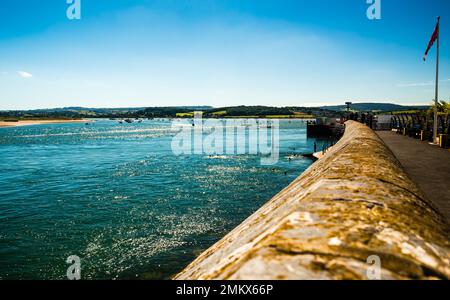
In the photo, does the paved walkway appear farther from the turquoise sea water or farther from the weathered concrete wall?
the turquoise sea water

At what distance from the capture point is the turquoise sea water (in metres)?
13.5

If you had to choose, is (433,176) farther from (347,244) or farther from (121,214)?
(121,214)

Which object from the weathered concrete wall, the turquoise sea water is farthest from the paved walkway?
the turquoise sea water

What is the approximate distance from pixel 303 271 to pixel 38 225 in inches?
845

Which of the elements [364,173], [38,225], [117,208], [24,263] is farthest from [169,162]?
[364,173]

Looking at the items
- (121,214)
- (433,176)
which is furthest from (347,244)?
(121,214)

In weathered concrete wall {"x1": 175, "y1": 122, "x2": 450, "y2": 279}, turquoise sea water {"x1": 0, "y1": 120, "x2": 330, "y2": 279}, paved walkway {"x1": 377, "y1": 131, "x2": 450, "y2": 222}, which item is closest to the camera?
weathered concrete wall {"x1": 175, "y1": 122, "x2": 450, "y2": 279}

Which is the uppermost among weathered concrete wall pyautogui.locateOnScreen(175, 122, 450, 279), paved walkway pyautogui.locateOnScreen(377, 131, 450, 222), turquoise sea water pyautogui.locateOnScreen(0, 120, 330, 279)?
weathered concrete wall pyautogui.locateOnScreen(175, 122, 450, 279)

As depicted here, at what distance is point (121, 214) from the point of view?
19891mm

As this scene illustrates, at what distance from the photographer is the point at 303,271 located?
1.49 m

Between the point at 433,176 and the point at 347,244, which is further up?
the point at 347,244

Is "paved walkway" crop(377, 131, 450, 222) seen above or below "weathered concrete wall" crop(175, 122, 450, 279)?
below

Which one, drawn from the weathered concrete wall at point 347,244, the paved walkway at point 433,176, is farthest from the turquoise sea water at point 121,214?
the weathered concrete wall at point 347,244
